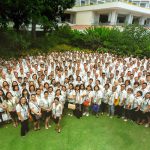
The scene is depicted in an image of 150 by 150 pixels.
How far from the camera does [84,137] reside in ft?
21.7

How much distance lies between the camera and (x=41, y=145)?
20.4 feet

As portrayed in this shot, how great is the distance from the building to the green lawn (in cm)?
1980

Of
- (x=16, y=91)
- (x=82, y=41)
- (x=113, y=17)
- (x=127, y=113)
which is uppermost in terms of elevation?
(x=113, y=17)

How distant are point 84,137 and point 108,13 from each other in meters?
24.3

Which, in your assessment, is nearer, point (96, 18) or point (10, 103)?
point (10, 103)

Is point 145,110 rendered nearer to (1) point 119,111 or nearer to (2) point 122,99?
(2) point 122,99

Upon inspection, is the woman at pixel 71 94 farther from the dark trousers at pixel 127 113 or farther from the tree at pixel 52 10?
A: the tree at pixel 52 10

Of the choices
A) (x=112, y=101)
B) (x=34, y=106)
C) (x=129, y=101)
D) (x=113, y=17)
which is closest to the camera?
(x=34, y=106)

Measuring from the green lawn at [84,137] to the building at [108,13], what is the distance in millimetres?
19798

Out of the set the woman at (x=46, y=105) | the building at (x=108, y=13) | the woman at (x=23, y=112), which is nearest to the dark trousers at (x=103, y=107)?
the woman at (x=46, y=105)

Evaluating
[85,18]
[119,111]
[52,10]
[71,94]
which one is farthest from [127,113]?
[85,18]

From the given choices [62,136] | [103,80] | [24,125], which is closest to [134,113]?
[103,80]

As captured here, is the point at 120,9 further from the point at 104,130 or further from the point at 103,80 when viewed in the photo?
the point at 104,130

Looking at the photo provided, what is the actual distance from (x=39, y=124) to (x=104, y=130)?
92.8 inches
